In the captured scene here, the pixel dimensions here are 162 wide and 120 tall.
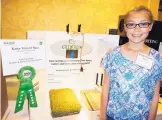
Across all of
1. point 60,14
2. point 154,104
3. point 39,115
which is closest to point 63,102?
point 39,115

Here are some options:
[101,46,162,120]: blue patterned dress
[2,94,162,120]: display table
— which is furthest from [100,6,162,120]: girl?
[2,94,162,120]: display table

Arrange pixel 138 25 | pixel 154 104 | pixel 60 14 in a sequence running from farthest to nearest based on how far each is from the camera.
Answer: pixel 60 14
pixel 154 104
pixel 138 25

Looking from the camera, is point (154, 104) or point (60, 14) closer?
point (154, 104)

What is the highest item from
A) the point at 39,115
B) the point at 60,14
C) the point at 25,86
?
the point at 60,14

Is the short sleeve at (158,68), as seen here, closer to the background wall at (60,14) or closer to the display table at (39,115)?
the display table at (39,115)

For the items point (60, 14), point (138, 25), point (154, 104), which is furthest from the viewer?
point (60, 14)

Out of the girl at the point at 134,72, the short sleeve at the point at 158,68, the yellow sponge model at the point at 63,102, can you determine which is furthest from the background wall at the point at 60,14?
the short sleeve at the point at 158,68

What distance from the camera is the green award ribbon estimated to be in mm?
1104

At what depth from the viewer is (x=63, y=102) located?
1.19m

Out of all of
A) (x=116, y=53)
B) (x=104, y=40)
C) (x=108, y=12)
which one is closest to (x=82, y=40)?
(x=104, y=40)

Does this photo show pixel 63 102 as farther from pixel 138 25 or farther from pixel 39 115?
pixel 138 25

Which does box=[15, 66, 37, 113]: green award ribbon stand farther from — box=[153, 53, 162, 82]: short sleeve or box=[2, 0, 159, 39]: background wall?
box=[2, 0, 159, 39]: background wall

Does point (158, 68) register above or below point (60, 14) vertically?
below

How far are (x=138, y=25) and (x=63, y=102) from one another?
0.64m
